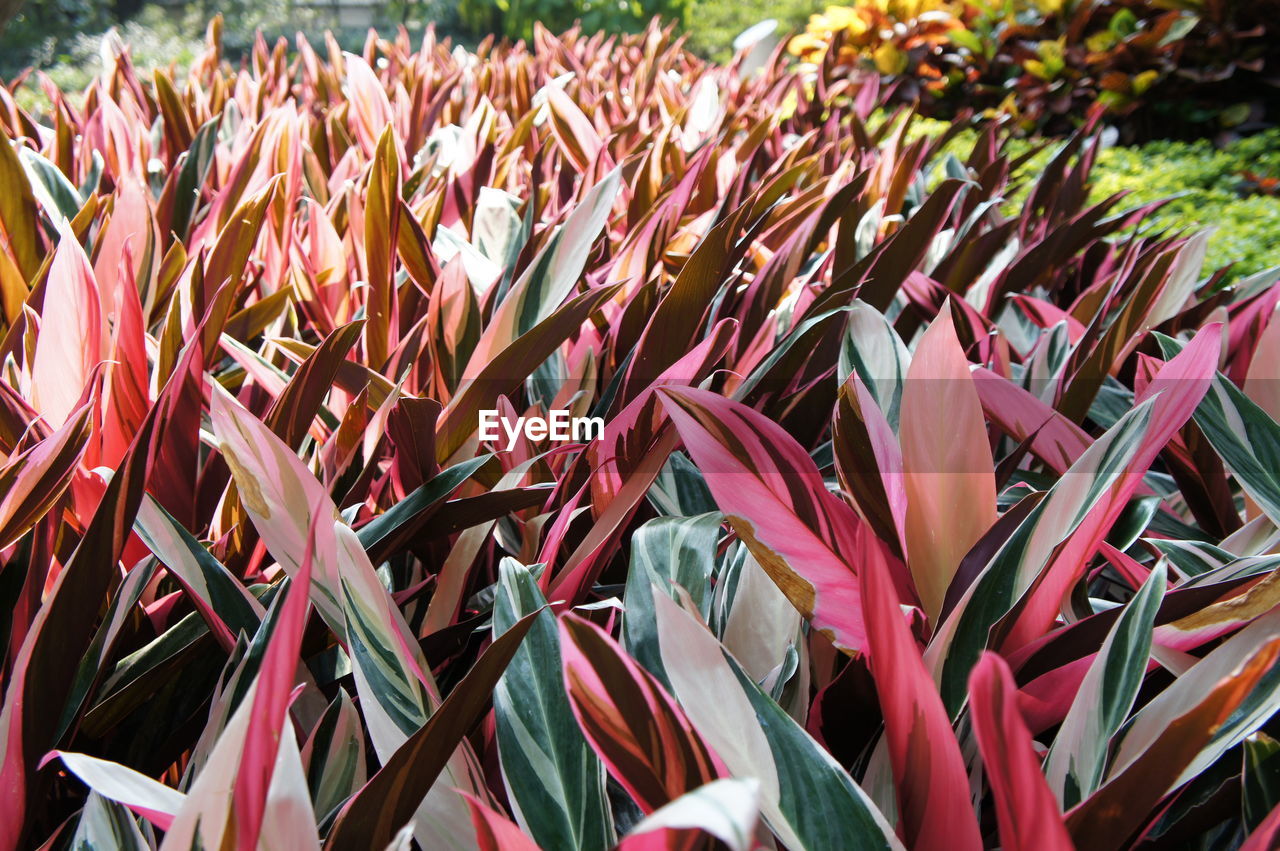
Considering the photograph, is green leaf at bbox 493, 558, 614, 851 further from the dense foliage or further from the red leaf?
the red leaf

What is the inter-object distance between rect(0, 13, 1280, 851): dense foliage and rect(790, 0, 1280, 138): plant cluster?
2.99 metres

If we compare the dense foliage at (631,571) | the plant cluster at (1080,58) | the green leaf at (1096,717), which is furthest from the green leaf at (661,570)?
the plant cluster at (1080,58)

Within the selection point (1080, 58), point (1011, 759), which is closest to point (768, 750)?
point (1011, 759)

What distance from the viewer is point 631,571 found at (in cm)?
54

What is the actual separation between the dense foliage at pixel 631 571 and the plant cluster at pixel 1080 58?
9.81 ft

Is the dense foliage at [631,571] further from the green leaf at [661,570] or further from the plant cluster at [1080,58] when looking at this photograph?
the plant cluster at [1080,58]

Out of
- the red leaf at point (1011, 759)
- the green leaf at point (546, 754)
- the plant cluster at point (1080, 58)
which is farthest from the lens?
the plant cluster at point (1080, 58)

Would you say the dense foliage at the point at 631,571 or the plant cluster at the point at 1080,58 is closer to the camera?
the dense foliage at the point at 631,571

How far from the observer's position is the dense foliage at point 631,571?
388 mm

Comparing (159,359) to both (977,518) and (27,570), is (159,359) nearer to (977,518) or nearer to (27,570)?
(27,570)

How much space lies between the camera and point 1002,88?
3869mm

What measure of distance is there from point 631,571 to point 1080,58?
12.4 feet

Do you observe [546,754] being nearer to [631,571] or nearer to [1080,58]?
[631,571]

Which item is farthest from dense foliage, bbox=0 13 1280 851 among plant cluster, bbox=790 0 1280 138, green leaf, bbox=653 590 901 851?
plant cluster, bbox=790 0 1280 138
